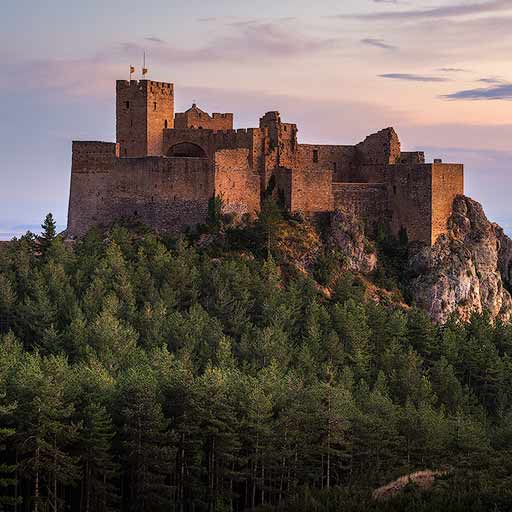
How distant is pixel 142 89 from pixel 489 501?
45.4 m

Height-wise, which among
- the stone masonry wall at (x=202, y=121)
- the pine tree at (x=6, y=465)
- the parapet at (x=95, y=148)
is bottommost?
the pine tree at (x=6, y=465)

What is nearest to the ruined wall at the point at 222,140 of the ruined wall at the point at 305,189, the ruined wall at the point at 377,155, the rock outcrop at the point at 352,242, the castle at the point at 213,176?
the castle at the point at 213,176

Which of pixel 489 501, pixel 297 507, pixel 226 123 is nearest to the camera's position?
pixel 489 501

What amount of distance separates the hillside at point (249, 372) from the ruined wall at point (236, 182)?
1195 millimetres

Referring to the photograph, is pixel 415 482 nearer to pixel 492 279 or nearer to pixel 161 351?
pixel 161 351

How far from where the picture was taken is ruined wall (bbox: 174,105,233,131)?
7888 cm

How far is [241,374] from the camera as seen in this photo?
57.7 meters

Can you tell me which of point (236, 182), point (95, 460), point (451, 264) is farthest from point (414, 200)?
point (95, 460)

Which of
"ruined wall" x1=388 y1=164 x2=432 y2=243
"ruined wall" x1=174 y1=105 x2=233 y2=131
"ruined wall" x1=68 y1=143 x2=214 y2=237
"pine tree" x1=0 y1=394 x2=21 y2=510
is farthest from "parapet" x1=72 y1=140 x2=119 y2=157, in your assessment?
"pine tree" x1=0 y1=394 x2=21 y2=510

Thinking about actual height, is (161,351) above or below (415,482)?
above

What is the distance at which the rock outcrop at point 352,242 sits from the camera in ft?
259

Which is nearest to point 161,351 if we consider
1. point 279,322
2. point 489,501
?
point 279,322

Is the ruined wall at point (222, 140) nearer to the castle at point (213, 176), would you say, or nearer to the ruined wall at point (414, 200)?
the castle at point (213, 176)

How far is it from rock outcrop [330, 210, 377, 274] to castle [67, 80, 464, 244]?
107 centimetres
